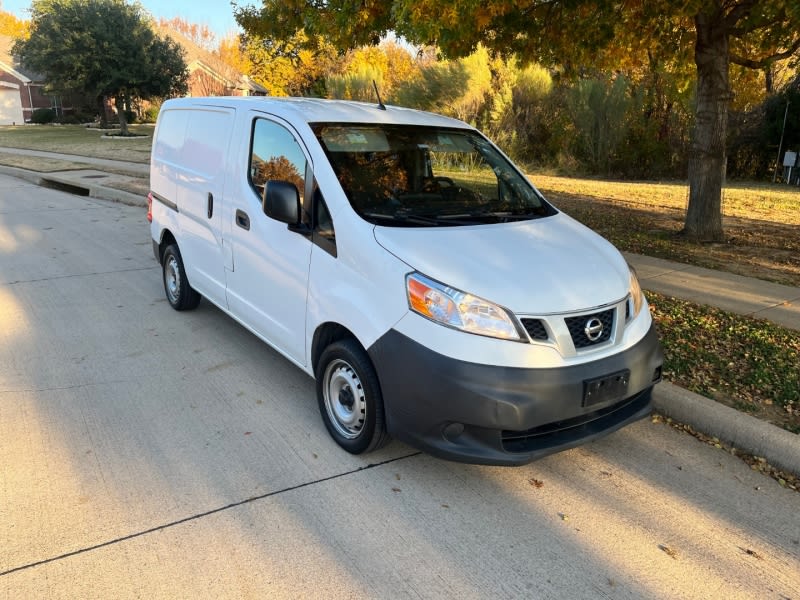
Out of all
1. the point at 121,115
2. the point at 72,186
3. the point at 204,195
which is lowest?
the point at 72,186

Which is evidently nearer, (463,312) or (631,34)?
(463,312)

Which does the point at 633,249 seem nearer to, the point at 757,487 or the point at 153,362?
the point at 757,487

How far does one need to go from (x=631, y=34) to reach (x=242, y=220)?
21.8 feet

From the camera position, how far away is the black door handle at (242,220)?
14.0 feet

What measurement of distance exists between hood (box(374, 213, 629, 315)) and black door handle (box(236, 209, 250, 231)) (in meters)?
1.31

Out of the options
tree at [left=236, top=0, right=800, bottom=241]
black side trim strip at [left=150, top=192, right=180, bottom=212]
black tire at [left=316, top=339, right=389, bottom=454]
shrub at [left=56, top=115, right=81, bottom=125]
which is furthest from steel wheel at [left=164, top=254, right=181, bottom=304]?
shrub at [left=56, top=115, right=81, bottom=125]

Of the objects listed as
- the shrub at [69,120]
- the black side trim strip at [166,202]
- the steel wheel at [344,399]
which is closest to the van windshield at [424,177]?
the steel wheel at [344,399]

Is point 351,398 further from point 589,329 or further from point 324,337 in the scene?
point 589,329

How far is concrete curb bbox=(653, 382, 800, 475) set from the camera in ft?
11.6

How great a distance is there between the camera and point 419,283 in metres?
3.03

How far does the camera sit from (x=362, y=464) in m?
3.48

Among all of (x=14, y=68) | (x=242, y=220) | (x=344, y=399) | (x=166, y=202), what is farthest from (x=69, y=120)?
(x=344, y=399)

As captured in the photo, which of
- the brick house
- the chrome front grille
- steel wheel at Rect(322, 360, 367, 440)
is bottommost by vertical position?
steel wheel at Rect(322, 360, 367, 440)

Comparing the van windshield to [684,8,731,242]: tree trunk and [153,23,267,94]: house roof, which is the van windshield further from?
[153,23,267,94]: house roof
